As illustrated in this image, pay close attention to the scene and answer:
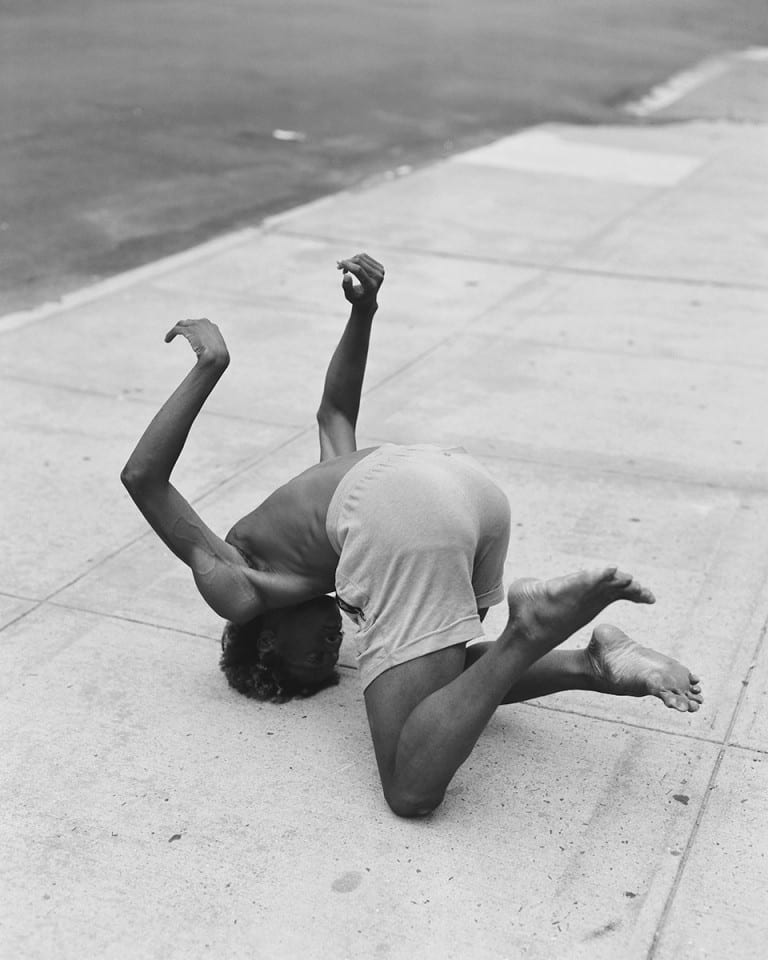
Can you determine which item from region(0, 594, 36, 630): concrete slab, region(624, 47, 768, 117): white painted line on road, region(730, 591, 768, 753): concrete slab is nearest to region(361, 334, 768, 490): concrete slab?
region(730, 591, 768, 753): concrete slab

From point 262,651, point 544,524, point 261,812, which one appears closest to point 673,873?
point 261,812

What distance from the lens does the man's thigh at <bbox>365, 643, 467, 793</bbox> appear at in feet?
10.6

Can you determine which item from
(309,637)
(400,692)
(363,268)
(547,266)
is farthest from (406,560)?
(547,266)

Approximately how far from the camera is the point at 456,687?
10.4 ft

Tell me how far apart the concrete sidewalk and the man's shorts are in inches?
15.3

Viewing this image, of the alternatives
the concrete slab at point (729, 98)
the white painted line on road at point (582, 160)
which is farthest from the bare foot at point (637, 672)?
the concrete slab at point (729, 98)

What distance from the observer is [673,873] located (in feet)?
10.1

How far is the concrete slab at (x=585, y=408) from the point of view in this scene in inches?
216

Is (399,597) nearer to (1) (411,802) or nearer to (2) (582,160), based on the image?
(1) (411,802)

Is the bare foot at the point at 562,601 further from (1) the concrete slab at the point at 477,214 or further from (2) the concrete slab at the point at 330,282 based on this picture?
(1) the concrete slab at the point at 477,214

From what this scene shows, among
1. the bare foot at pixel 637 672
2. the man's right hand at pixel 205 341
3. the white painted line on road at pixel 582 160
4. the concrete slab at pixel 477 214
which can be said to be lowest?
the white painted line on road at pixel 582 160

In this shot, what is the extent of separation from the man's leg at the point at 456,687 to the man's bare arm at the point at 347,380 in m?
0.91

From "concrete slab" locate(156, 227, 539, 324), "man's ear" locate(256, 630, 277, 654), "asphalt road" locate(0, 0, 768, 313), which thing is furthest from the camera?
"asphalt road" locate(0, 0, 768, 313)

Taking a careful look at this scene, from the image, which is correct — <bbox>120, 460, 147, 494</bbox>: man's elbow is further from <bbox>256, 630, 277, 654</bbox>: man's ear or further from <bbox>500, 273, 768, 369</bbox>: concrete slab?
<bbox>500, 273, 768, 369</bbox>: concrete slab
